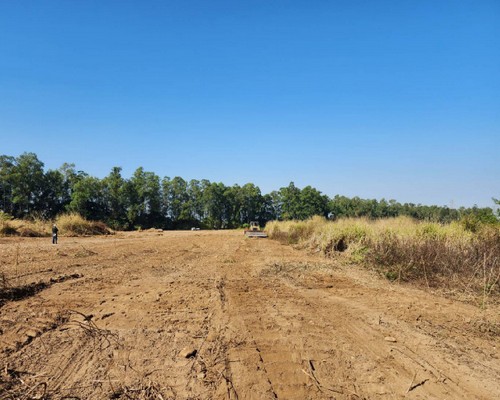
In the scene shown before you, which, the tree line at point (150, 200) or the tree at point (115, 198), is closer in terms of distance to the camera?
the tree line at point (150, 200)

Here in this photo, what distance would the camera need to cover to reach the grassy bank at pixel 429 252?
7.01 m

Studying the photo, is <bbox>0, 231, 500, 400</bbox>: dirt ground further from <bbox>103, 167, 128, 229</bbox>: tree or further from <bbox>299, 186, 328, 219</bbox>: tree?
<bbox>299, 186, 328, 219</bbox>: tree

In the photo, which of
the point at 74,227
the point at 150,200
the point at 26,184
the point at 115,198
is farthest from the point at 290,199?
the point at 74,227

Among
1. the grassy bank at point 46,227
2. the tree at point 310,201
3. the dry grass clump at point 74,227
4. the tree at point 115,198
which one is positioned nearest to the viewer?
the grassy bank at point 46,227

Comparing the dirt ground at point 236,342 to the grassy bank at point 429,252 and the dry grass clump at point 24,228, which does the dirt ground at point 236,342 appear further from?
the dry grass clump at point 24,228

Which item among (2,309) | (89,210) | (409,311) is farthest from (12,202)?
(409,311)

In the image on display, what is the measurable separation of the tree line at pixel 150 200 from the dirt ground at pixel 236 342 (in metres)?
23.8

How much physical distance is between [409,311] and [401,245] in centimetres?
427

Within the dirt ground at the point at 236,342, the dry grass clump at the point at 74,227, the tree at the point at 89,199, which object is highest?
the tree at the point at 89,199

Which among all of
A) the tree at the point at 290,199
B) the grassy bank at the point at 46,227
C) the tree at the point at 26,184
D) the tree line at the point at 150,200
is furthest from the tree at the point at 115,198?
the tree at the point at 290,199

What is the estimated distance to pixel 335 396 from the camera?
2.80 meters

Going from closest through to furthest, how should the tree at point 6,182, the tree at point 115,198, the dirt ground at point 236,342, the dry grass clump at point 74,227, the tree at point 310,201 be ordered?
the dirt ground at point 236,342 < the dry grass clump at point 74,227 < the tree at point 6,182 < the tree at point 115,198 < the tree at point 310,201

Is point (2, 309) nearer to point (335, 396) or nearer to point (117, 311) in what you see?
point (117, 311)

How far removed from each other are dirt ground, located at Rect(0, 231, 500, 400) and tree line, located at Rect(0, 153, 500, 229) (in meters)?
23.8
